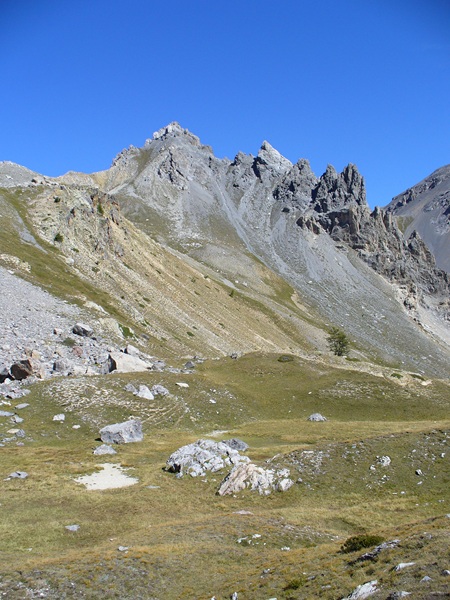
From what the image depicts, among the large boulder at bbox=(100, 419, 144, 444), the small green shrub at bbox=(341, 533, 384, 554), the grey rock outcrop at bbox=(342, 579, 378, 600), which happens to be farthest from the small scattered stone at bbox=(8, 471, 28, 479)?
the grey rock outcrop at bbox=(342, 579, 378, 600)

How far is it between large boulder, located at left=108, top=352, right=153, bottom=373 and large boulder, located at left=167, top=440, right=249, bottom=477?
1953cm

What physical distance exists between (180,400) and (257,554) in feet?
94.5

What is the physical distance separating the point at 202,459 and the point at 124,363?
21969 mm

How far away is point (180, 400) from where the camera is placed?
46250 millimetres

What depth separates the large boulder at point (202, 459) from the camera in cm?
2952

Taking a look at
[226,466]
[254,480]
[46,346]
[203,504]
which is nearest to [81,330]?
[46,346]

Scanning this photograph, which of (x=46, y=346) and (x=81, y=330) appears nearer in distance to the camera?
(x=46, y=346)

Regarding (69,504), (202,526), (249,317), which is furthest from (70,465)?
(249,317)

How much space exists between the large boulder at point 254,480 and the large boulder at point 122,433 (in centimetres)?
1143

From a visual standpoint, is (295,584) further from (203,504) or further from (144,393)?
(144,393)

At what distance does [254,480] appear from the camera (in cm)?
2758

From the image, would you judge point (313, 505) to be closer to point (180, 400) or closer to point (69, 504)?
point (69, 504)

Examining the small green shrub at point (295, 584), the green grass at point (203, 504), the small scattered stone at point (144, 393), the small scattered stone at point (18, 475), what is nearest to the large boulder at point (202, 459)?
the green grass at point (203, 504)

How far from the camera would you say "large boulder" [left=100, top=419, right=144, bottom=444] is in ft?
117
